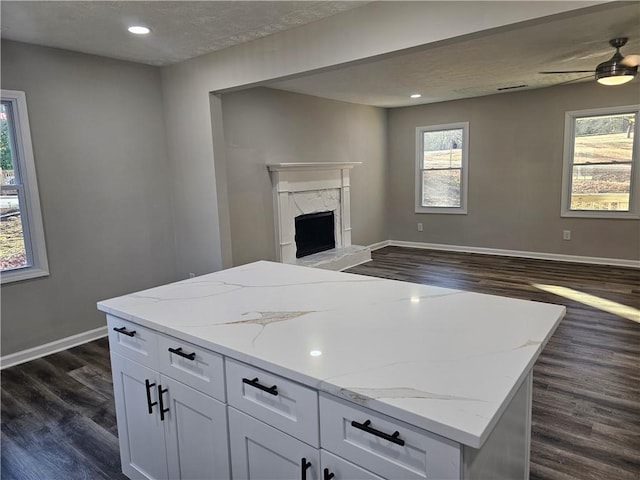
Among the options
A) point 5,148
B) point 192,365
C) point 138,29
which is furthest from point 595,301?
point 5,148

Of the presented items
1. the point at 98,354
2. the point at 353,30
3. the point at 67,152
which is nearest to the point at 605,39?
the point at 353,30

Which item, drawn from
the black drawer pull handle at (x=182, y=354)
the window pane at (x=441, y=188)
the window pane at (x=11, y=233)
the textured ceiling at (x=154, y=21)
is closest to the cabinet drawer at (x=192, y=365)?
the black drawer pull handle at (x=182, y=354)

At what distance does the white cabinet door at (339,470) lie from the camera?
110cm

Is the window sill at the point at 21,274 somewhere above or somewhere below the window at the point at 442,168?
below

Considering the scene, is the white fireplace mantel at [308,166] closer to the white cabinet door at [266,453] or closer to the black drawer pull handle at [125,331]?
the black drawer pull handle at [125,331]

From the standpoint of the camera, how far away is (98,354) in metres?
3.49

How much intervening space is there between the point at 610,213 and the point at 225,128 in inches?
205

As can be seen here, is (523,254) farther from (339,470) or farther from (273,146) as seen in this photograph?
(339,470)

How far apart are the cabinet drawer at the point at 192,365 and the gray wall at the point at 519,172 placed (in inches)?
241

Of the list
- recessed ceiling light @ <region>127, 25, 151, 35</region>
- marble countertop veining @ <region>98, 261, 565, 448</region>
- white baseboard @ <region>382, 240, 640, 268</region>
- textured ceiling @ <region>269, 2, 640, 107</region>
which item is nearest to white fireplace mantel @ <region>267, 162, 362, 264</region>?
textured ceiling @ <region>269, 2, 640, 107</region>

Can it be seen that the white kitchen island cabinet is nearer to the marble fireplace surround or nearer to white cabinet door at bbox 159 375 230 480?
white cabinet door at bbox 159 375 230 480

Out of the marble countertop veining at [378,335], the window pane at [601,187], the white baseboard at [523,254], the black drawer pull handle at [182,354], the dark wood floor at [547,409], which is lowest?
the dark wood floor at [547,409]

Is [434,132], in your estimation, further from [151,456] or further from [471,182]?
[151,456]

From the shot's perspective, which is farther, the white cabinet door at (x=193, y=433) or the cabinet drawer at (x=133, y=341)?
the cabinet drawer at (x=133, y=341)
